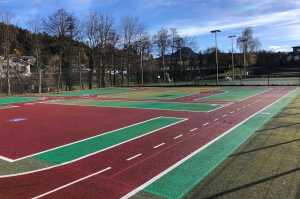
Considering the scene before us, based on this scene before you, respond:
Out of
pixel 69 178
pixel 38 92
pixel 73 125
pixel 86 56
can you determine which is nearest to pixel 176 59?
pixel 86 56

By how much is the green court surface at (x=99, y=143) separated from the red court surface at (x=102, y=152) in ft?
1.22

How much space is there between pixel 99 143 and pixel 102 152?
92cm

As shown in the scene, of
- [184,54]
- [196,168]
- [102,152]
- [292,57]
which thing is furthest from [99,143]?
[292,57]

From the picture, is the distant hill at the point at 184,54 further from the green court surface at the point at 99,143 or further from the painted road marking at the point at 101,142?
the green court surface at the point at 99,143

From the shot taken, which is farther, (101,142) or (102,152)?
(101,142)

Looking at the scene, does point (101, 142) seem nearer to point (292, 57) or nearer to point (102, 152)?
point (102, 152)

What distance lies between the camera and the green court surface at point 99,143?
20.6ft

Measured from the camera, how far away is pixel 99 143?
7.43 meters

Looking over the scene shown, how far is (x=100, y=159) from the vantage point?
599 centimetres

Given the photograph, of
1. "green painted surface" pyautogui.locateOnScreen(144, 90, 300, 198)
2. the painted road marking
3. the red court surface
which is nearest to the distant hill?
the red court surface

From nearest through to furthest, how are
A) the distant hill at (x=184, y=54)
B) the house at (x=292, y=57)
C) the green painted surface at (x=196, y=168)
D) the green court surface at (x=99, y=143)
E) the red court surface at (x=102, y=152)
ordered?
1. the green painted surface at (x=196, y=168)
2. the red court surface at (x=102, y=152)
3. the green court surface at (x=99, y=143)
4. the distant hill at (x=184, y=54)
5. the house at (x=292, y=57)

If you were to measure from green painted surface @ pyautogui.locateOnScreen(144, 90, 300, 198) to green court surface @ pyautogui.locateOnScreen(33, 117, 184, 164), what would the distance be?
2.47 m

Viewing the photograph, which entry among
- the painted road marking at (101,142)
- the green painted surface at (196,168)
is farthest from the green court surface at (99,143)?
the green painted surface at (196,168)

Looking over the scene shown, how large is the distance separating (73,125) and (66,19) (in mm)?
32023
